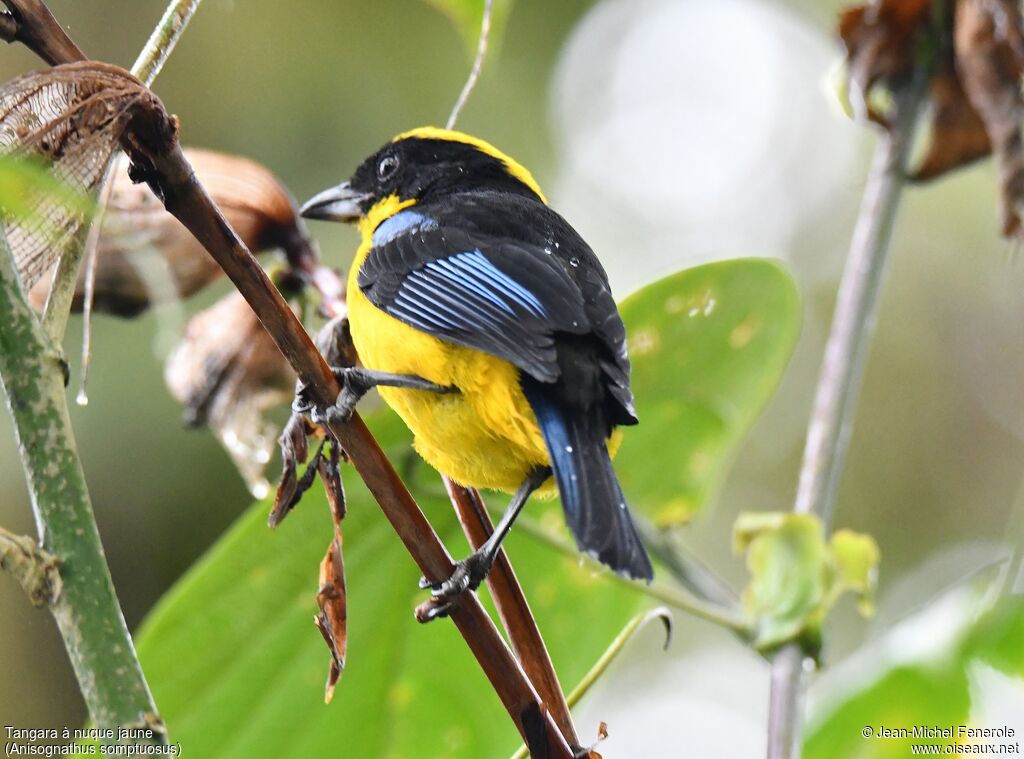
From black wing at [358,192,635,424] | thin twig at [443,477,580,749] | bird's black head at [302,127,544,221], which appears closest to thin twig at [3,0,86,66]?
thin twig at [443,477,580,749]

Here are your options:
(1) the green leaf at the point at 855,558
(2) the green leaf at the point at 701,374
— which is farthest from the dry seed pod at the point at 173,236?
(1) the green leaf at the point at 855,558

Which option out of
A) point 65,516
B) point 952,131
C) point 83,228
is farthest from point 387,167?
point 65,516

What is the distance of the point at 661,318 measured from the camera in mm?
2135

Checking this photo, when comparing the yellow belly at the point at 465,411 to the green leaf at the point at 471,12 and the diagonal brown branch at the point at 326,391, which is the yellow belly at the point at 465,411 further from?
the diagonal brown branch at the point at 326,391

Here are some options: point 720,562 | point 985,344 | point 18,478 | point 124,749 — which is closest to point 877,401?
point 985,344

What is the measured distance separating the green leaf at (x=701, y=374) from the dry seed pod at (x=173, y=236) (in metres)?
0.65

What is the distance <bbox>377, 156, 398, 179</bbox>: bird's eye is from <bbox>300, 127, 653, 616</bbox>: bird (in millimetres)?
467

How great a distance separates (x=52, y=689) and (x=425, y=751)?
3.52 meters

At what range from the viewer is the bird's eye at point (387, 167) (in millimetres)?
2716

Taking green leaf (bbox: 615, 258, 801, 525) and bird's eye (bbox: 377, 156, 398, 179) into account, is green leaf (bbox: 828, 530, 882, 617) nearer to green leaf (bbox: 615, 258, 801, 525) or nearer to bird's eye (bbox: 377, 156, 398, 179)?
green leaf (bbox: 615, 258, 801, 525)

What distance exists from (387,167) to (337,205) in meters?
0.15

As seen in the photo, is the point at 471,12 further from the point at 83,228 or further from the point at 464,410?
the point at 83,228

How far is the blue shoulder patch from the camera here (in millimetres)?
2260

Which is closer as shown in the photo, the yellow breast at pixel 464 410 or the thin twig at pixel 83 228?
the thin twig at pixel 83 228
